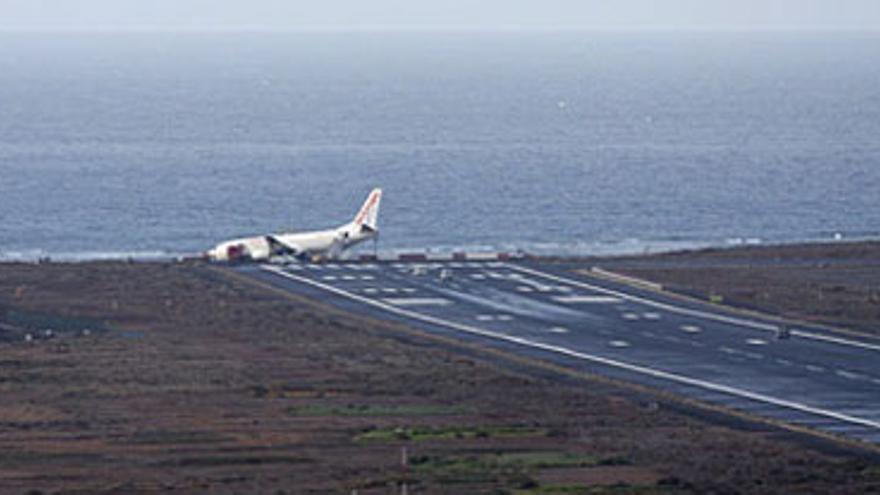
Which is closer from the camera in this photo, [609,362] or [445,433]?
[445,433]

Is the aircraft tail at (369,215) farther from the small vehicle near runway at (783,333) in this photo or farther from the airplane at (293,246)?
the small vehicle near runway at (783,333)

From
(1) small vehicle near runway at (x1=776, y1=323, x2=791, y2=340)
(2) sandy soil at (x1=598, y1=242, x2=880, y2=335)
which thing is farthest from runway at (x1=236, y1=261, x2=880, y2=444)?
(2) sandy soil at (x1=598, y1=242, x2=880, y2=335)

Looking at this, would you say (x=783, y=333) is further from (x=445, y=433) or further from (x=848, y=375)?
(x=445, y=433)

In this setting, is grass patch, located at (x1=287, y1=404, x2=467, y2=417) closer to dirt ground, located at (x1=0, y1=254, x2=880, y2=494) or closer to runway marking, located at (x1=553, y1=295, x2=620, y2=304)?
dirt ground, located at (x1=0, y1=254, x2=880, y2=494)

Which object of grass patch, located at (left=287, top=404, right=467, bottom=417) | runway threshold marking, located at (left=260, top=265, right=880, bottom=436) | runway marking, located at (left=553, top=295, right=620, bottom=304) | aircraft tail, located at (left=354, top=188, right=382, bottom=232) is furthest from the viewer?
aircraft tail, located at (left=354, top=188, right=382, bottom=232)

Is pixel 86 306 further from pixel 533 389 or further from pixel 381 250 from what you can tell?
pixel 381 250

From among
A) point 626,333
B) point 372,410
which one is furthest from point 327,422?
point 626,333

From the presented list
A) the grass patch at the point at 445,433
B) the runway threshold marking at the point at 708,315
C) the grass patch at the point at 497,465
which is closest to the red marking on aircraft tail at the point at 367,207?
the runway threshold marking at the point at 708,315
